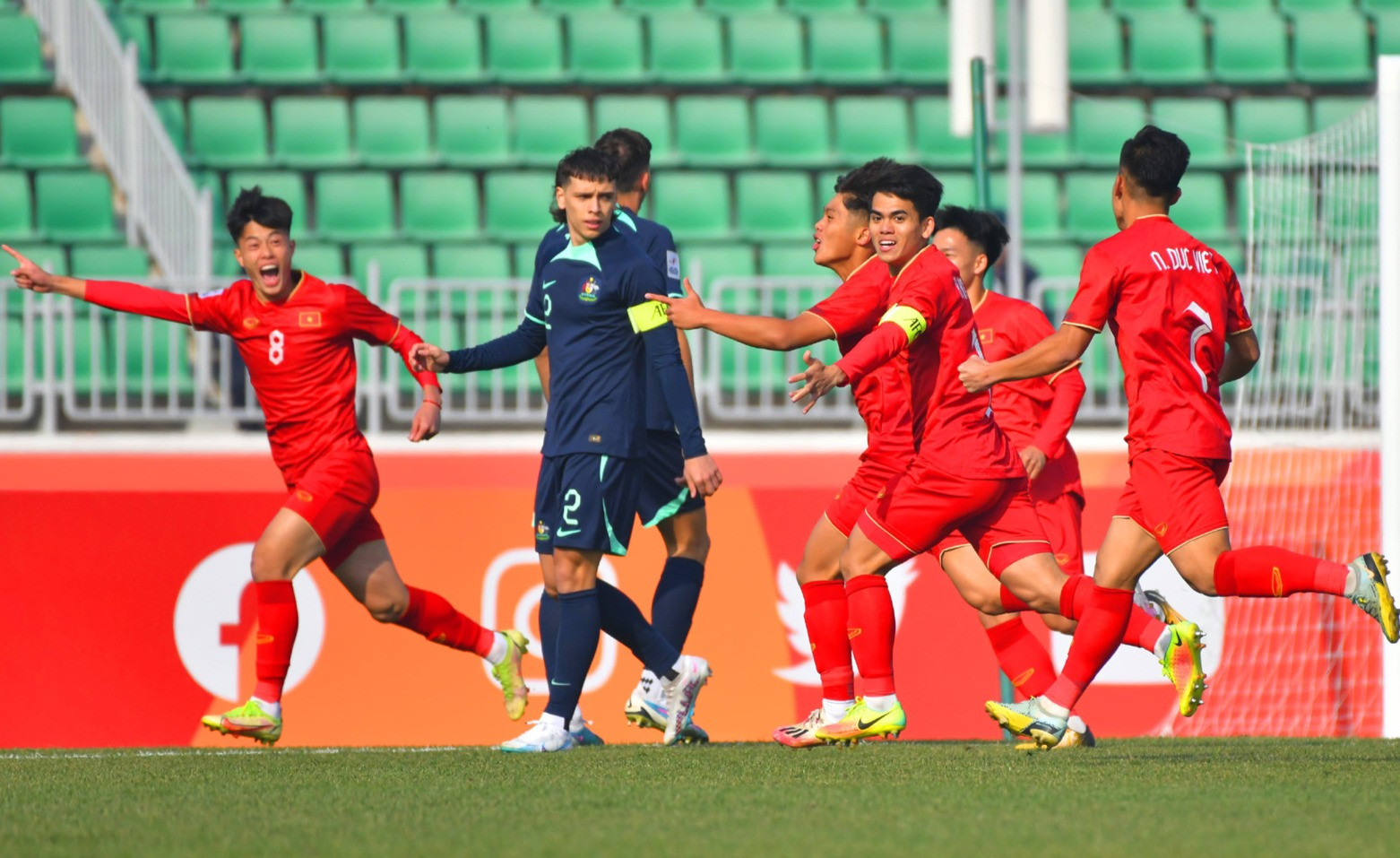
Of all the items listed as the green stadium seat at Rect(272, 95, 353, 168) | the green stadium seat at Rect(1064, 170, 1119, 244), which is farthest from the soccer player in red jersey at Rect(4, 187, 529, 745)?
the green stadium seat at Rect(1064, 170, 1119, 244)

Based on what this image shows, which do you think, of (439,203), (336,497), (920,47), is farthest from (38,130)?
(336,497)

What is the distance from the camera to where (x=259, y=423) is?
9367mm

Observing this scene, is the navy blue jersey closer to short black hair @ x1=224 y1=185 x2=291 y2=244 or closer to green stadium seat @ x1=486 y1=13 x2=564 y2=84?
short black hair @ x1=224 y1=185 x2=291 y2=244

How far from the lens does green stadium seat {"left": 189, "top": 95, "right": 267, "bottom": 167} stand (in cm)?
1222

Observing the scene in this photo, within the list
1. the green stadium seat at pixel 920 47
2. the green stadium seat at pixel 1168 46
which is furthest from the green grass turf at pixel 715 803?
the green stadium seat at pixel 1168 46

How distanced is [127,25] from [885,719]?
9515 mm

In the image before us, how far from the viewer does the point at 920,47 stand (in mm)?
13172

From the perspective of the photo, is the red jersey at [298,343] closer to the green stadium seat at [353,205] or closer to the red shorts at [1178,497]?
the red shorts at [1178,497]

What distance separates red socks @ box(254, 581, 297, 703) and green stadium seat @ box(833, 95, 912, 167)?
674 cm

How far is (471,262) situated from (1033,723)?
6.55 metres

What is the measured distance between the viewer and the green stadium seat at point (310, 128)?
12.3 meters

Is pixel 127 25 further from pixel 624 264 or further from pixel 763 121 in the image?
pixel 624 264

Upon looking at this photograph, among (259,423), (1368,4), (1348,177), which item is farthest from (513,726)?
(1368,4)

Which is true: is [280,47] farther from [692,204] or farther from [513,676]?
[513,676]
